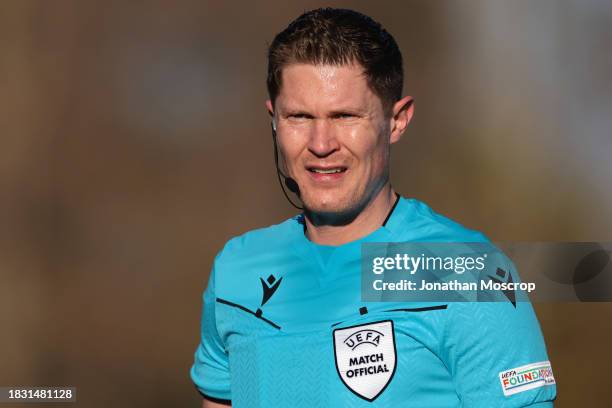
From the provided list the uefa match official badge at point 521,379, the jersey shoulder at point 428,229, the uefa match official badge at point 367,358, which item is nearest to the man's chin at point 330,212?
the jersey shoulder at point 428,229

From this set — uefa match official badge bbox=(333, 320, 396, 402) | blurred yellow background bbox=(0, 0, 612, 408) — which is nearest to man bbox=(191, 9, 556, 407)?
uefa match official badge bbox=(333, 320, 396, 402)

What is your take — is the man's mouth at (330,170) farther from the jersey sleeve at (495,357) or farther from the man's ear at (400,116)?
the jersey sleeve at (495,357)

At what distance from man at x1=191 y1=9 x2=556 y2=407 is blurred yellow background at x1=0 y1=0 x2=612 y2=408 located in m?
2.69

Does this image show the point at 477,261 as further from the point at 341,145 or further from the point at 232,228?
the point at 232,228

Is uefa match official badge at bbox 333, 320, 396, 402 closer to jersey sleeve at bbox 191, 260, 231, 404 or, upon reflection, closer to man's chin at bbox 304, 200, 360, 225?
man's chin at bbox 304, 200, 360, 225

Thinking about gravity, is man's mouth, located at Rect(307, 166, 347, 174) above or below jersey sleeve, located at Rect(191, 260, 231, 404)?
above

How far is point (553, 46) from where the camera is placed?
476 centimetres

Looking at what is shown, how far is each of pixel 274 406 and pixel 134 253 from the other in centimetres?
295

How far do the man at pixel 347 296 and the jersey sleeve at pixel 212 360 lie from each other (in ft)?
0.12

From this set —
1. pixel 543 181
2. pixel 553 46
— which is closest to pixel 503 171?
pixel 543 181

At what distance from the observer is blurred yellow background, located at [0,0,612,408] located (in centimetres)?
463

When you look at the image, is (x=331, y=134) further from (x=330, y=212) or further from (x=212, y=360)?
(x=212, y=360)

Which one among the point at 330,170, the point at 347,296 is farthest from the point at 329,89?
the point at 347,296

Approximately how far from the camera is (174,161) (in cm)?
468
